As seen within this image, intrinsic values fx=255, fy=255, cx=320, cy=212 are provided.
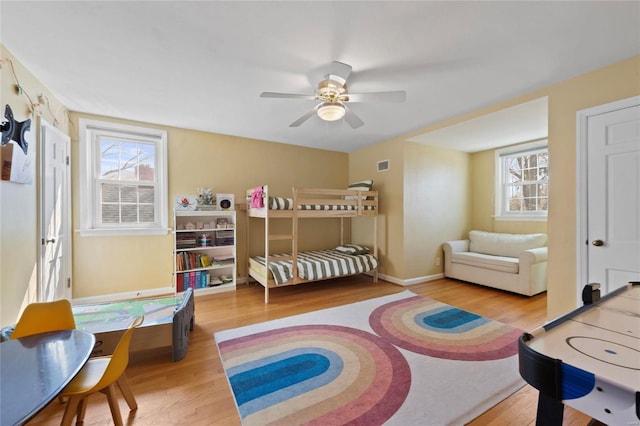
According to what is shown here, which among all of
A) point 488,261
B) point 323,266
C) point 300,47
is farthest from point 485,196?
point 300,47

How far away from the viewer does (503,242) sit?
4031mm

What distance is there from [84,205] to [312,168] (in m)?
3.35

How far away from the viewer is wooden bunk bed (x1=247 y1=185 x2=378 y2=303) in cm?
340

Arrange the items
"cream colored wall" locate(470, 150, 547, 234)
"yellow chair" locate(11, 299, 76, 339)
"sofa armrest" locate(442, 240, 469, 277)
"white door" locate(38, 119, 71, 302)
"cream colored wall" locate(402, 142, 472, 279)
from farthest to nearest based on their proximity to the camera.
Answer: "cream colored wall" locate(470, 150, 547, 234), "sofa armrest" locate(442, 240, 469, 277), "cream colored wall" locate(402, 142, 472, 279), "white door" locate(38, 119, 71, 302), "yellow chair" locate(11, 299, 76, 339)

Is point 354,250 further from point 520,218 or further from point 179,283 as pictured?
point 520,218

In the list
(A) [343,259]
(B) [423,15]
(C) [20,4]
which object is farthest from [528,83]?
(C) [20,4]

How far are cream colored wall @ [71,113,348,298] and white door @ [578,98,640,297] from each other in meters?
3.51

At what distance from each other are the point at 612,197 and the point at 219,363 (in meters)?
3.54

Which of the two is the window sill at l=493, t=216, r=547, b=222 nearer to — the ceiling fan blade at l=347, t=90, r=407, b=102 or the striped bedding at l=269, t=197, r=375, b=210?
the striped bedding at l=269, t=197, r=375, b=210

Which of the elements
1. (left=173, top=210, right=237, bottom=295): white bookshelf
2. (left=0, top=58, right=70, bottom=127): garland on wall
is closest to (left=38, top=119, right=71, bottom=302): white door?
(left=0, top=58, right=70, bottom=127): garland on wall

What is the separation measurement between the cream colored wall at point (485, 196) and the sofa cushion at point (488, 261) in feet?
2.40

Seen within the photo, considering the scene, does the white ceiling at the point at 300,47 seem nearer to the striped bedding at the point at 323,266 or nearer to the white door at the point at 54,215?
the white door at the point at 54,215

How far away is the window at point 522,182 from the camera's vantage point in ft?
13.2

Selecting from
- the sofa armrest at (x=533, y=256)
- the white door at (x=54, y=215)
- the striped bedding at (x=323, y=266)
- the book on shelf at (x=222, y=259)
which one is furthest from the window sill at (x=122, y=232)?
the sofa armrest at (x=533, y=256)
